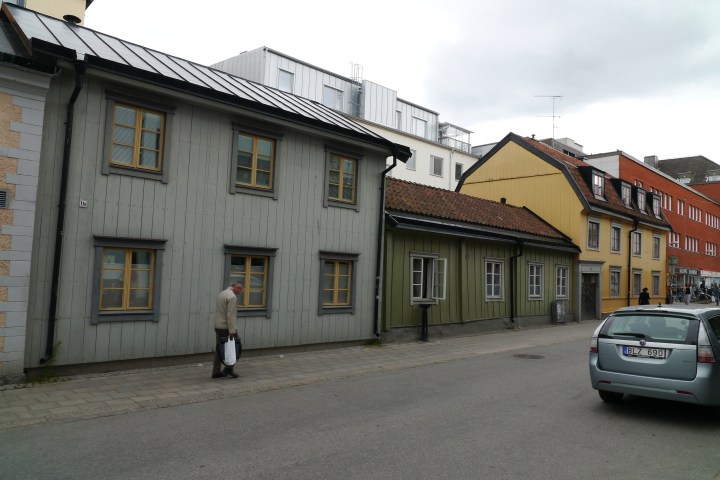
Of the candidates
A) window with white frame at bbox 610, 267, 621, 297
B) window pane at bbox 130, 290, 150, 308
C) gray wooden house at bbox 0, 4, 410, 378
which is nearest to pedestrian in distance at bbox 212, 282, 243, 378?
gray wooden house at bbox 0, 4, 410, 378

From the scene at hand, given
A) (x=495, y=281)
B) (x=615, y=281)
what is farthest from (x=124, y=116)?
(x=615, y=281)

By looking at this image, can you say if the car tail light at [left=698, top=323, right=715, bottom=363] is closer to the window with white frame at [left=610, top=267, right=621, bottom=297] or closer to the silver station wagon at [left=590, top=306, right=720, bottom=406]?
the silver station wagon at [left=590, top=306, right=720, bottom=406]

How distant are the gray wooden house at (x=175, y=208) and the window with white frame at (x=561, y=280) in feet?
40.4

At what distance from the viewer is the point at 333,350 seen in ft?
41.5

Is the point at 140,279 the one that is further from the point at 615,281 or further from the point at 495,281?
the point at 615,281

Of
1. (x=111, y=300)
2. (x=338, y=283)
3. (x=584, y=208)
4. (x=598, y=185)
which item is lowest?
(x=111, y=300)

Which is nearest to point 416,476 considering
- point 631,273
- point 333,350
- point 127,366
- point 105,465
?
point 105,465

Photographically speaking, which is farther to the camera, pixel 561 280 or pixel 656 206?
pixel 656 206

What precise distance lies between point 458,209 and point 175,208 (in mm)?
11200

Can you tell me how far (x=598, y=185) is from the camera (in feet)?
A: 86.0

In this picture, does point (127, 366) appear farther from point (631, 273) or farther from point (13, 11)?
point (631, 273)

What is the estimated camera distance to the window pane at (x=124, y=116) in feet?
30.8

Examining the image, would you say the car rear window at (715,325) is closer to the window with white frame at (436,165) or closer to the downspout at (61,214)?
the downspout at (61,214)

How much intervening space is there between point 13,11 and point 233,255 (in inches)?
245
